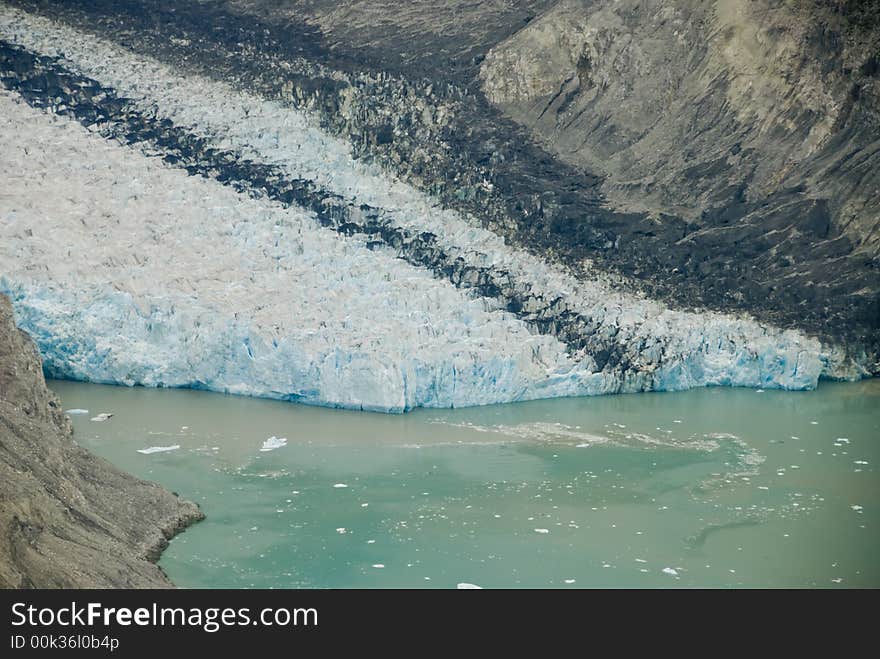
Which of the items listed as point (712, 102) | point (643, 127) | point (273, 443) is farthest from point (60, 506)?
point (712, 102)

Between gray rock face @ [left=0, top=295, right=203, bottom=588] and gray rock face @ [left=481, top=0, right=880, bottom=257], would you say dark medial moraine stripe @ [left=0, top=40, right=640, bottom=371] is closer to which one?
gray rock face @ [left=481, top=0, right=880, bottom=257]

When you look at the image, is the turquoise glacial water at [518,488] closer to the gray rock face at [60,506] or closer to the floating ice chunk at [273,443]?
the floating ice chunk at [273,443]

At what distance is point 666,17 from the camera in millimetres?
14312

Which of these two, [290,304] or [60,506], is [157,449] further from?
[60,506]

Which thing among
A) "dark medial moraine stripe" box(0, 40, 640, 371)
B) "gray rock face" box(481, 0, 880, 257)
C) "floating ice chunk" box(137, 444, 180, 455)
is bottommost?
"floating ice chunk" box(137, 444, 180, 455)

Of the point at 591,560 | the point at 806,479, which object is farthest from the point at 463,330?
the point at 591,560

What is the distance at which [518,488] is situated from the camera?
28.8ft

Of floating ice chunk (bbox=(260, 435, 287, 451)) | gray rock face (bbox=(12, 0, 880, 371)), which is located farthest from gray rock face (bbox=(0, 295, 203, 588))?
gray rock face (bbox=(12, 0, 880, 371))

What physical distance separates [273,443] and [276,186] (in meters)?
3.91

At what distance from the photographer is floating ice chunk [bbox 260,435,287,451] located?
958 centimetres

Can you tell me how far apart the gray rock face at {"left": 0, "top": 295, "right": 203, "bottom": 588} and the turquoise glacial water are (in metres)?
0.30

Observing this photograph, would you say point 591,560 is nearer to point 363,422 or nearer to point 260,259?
point 363,422

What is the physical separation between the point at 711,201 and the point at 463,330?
408 cm

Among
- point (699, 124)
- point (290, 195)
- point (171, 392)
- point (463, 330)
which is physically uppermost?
point (699, 124)
